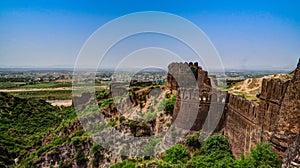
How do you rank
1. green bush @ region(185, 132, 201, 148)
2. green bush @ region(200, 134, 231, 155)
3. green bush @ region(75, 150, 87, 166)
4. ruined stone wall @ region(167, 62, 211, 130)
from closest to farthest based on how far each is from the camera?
green bush @ region(200, 134, 231, 155) < green bush @ region(185, 132, 201, 148) < ruined stone wall @ region(167, 62, 211, 130) < green bush @ region(75, 150, 87, 166)

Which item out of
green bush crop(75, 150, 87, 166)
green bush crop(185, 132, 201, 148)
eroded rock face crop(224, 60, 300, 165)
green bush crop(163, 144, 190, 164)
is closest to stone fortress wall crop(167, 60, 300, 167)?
eroded rock face crop(224, 60, 300, 165)

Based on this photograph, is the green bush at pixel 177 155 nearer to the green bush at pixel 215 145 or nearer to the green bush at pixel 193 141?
the green bush at pixel 193 141

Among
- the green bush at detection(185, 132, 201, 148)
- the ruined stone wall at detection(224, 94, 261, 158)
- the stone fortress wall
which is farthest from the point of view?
the green bush at detection(185, 132, 201, 148)

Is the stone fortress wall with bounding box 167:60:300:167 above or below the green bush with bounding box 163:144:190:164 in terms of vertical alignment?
above

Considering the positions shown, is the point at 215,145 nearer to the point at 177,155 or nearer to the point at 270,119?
the point at 177,155

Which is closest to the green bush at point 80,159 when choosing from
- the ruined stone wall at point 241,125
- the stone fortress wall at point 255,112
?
the stone fortress wall at point 255,112

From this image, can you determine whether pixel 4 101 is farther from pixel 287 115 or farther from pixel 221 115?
pixel 287 115

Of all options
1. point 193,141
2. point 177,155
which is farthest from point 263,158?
point 193,141

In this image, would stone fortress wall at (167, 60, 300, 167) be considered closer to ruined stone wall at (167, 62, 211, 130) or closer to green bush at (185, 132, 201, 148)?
ruined stone wall at (167, 62, 211, 130)

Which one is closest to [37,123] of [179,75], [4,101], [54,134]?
[4,101]
